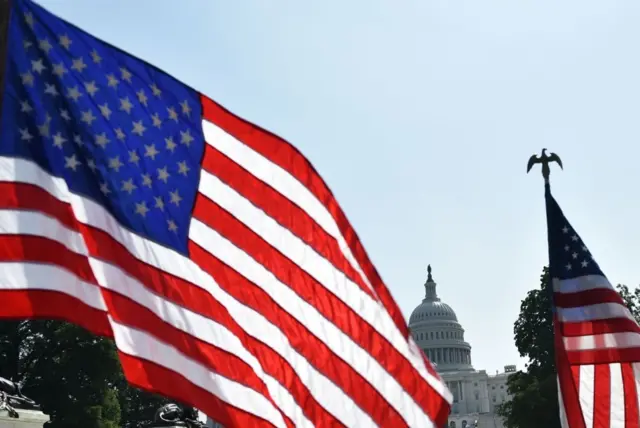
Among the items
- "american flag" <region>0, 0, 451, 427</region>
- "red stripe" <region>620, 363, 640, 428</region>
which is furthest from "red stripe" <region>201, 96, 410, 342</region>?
"red stripe" <region>620, 363, 640, 428</region>

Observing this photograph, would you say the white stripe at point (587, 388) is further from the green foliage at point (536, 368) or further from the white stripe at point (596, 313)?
the green foliage at point (536, 368)

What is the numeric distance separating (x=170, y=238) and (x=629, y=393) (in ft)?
28.3

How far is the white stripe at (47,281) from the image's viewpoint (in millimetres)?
6668

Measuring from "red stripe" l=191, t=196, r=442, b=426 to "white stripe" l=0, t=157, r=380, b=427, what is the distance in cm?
12

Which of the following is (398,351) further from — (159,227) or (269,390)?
(159,227)

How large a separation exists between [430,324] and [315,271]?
16821 centimetres

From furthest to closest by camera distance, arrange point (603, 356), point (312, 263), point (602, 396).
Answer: point (602, 396) < point (603, 356) < point (312, 263)

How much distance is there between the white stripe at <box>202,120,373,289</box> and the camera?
7617mm

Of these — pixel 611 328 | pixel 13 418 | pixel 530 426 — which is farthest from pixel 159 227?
pixel 530 426

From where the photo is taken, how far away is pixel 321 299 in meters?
7.96

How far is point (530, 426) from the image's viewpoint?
46.6 m

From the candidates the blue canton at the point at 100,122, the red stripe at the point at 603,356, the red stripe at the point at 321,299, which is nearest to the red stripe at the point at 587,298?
the red stripe at the point at 603,356

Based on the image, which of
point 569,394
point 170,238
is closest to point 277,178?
point 170,238

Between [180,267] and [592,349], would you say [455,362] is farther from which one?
[180,267]
